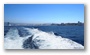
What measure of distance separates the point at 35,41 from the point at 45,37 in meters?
0.19

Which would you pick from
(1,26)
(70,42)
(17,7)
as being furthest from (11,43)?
(70,42)

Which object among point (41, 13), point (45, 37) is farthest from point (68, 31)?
point (41, 13)

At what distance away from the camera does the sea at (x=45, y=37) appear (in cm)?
250

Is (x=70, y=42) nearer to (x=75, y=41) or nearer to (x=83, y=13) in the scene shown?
(x=75, y=41)

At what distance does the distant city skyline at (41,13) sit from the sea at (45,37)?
13 centimetres

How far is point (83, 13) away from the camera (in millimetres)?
2510

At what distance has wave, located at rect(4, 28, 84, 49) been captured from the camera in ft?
8.20

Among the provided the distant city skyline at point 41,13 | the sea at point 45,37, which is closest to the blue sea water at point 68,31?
the sea at point 45,37

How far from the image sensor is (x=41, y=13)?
2559 millimetres

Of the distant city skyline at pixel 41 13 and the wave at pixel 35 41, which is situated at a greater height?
the distant city skyline at pixel 41 13

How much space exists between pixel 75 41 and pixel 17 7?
3.86ft

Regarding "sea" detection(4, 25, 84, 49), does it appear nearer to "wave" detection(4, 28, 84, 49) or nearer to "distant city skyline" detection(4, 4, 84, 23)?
"wave" detection(4, 28, 84, 49)

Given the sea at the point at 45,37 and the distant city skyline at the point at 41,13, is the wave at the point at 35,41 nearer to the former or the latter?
the sea at the point at 45,37

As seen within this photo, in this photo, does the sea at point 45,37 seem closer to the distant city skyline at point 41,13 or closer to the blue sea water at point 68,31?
the blue sea water at point 68,31
